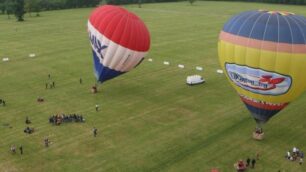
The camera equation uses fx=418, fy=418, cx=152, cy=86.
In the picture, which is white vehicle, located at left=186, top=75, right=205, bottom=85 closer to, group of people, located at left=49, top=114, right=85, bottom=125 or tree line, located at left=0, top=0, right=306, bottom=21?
group of people, located at left=49, top=114, right=85, bottom=125

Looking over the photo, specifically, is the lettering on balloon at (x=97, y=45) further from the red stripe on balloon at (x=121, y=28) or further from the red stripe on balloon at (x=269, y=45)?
the red stripe on balloon at (x=269, y=45)

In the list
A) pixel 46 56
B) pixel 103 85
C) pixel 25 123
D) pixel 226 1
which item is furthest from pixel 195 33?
pixel 226 1

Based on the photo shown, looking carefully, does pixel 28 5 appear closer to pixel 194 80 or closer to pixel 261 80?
pixel 194 80

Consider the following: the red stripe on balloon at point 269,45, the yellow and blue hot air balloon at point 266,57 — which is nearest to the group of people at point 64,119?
the yellow and blue hot air balloon at point 266,57

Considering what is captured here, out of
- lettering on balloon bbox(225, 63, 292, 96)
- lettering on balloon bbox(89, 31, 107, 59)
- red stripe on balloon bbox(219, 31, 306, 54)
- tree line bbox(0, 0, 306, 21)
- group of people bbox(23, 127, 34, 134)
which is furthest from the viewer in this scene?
tree line bbox(0, 0, 306, 21)

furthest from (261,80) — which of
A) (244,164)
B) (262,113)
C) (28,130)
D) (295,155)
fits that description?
(28,130)

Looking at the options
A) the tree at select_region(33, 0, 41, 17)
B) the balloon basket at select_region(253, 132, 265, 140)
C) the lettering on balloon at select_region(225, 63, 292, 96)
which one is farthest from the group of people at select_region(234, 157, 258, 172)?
the tree at select_region(33, 0, 41, 17)
